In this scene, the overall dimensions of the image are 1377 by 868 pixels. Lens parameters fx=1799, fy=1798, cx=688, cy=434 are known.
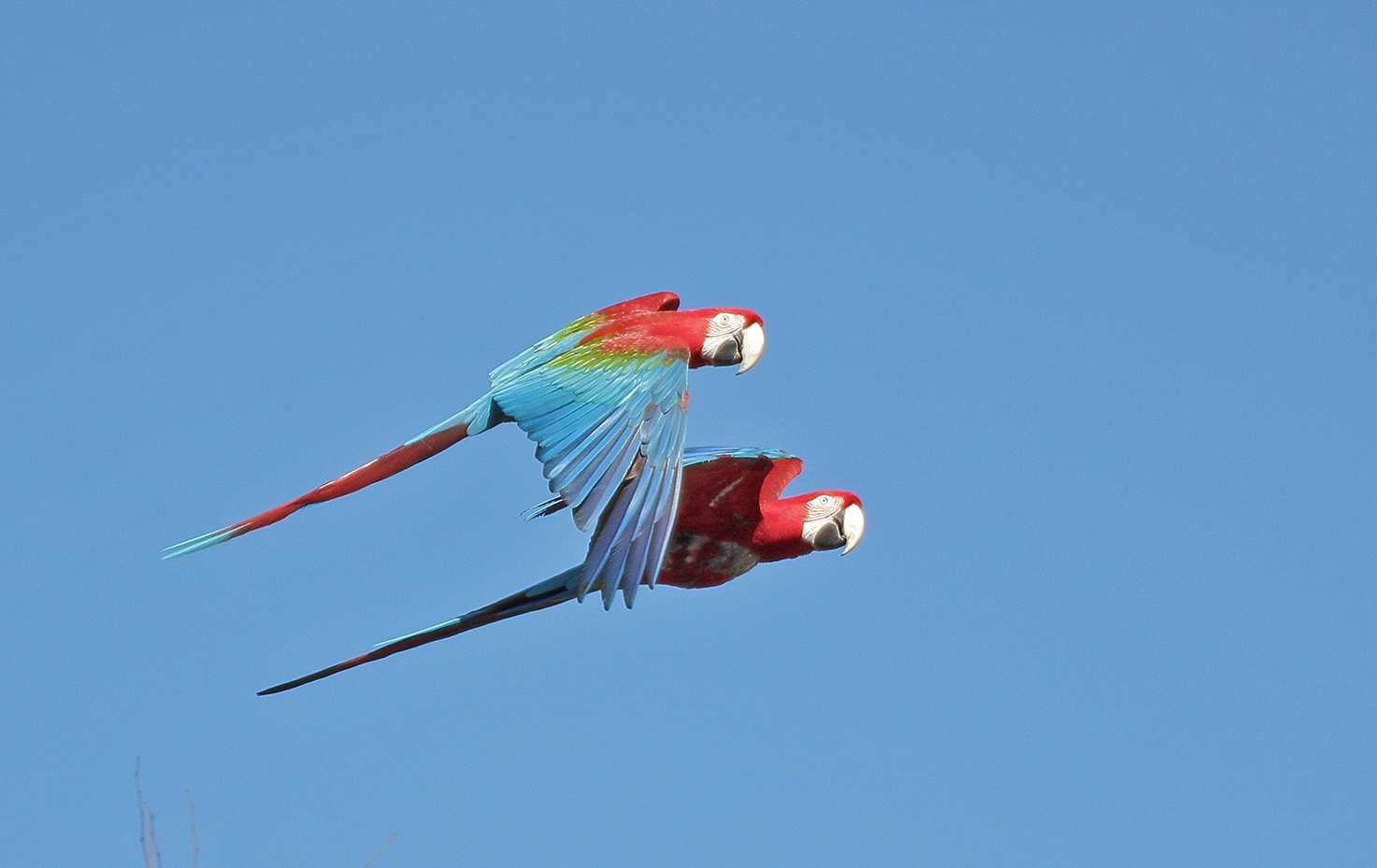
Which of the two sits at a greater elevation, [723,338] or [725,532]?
[723,338]

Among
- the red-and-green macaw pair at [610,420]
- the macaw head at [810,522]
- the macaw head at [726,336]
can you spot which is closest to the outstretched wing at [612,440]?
the red-and-green macaw pair at [610,420]

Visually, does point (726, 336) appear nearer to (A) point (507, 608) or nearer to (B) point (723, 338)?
(B) point (723, 338)

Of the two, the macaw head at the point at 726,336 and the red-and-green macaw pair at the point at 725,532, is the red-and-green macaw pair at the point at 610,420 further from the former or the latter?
the red-and-green macaw pair at the point at 725,532

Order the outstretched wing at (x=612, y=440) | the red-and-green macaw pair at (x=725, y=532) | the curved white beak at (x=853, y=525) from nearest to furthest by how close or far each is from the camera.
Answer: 1. the outstretched wing at (x=612, y=440)
2. the red-and-green macaw pair at (x=725, y=532)
3. the curved white beak at (x=853, y=525)

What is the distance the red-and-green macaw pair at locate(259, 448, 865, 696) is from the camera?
6.60 meters

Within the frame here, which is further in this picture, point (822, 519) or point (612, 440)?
point (822, 519)

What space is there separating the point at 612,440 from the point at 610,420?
0.14m

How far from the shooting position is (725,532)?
6.75 meters

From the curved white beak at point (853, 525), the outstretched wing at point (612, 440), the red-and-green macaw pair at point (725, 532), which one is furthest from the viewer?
the curved white beak at point (853, 525)

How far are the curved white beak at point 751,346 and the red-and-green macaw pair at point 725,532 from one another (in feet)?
1.13

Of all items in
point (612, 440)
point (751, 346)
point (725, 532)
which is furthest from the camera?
point (751, 346)

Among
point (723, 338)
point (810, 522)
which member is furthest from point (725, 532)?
point (723, 338)

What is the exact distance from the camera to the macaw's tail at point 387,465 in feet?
21.1

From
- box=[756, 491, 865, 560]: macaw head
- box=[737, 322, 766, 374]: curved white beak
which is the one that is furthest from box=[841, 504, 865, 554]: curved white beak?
box=[737, 322, 766, 374]: curved white beak
